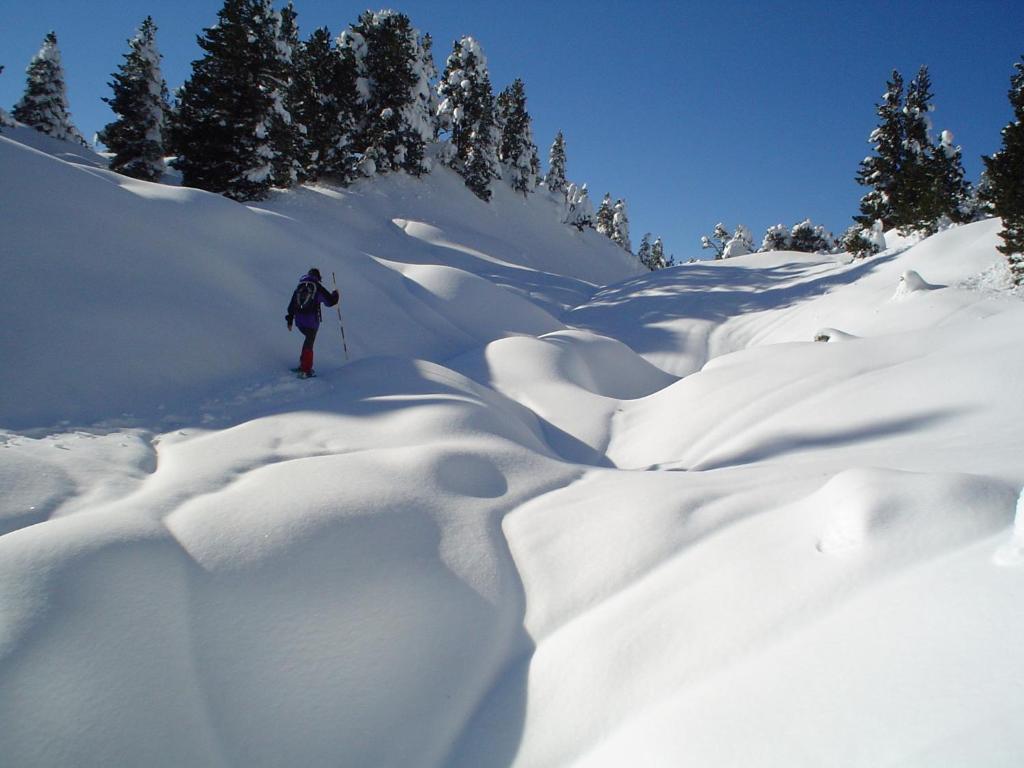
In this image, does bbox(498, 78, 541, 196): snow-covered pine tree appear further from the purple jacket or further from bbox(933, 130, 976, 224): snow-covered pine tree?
the purple jacket

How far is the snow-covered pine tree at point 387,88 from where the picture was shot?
108 feet

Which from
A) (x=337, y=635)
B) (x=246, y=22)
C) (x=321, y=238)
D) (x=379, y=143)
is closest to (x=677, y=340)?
(x=321, y=238)

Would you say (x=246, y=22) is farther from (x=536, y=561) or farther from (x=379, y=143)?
(x=536, y=561)

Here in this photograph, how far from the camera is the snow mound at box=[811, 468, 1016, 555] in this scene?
2443 mm

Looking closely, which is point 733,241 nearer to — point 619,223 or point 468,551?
point 619,223

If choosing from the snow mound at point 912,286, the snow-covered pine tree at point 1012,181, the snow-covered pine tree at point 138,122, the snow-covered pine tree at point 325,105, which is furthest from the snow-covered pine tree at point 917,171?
the snow-covered pine tree at point 138,122

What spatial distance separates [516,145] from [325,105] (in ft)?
65.0

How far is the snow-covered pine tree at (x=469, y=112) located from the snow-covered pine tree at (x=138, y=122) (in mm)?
19414

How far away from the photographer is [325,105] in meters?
32.7

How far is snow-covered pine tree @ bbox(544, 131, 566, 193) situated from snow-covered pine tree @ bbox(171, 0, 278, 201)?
3791 cm

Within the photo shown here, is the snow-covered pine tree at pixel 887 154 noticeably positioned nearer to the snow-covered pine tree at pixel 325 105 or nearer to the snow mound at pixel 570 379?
the snow mound at pixel 570 379

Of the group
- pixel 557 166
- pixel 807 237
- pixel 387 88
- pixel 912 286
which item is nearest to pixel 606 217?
pixel 557 166

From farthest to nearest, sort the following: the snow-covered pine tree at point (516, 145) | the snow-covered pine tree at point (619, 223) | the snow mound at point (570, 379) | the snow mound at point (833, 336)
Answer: the snow-covered pine tree at point (619, 223), the snow-covered pine tree at point (516, 145), the snow mound at point (833, 336), the snow mound at point (570, 379)

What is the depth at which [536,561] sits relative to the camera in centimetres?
355
